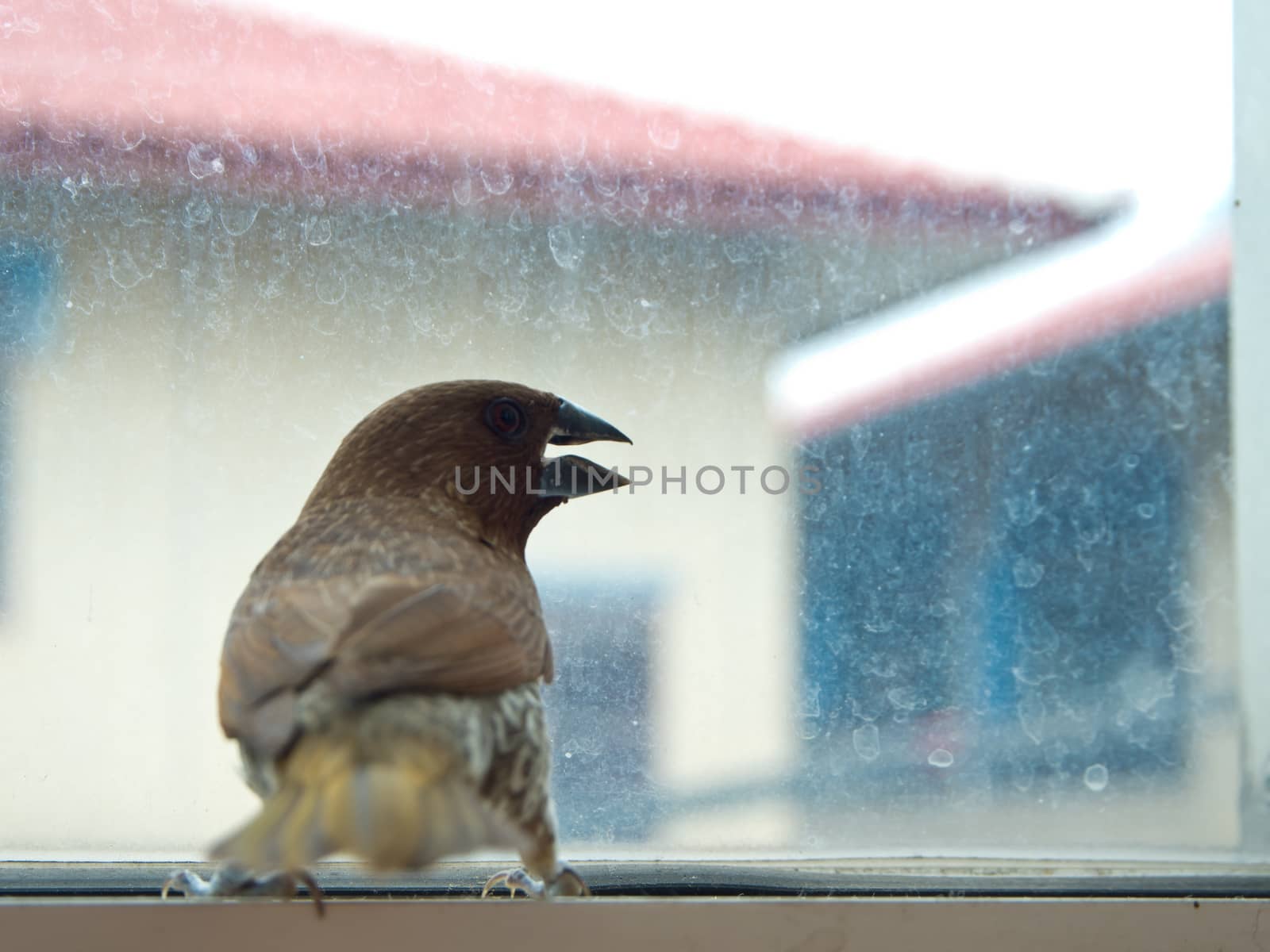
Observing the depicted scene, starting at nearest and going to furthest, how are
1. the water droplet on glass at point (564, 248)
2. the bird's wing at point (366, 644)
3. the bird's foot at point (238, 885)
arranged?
the bird's wing at point (366, 644), the bird's foot at point (238, 885), the water droplet on glass at point (564, 248)

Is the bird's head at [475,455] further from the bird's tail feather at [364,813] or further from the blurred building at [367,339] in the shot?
the bird's tail feather at [364,813]

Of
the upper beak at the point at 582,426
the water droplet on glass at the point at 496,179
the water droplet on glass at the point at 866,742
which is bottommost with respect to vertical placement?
the water droplet on glass at the point at 866,742

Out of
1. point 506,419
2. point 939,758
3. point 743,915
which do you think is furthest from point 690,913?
point 506,419

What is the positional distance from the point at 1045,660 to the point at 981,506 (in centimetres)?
26

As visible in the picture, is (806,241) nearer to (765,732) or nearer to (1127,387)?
(1127,387)

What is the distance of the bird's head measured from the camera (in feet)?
5.22

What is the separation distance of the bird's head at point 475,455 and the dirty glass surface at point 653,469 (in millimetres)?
70

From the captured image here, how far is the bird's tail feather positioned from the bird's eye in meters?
0.65

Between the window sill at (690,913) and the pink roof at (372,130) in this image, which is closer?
the window sill at (690,913)

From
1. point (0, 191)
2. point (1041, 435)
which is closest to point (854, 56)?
point (1041, 435)

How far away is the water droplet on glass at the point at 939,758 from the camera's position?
5.15ft

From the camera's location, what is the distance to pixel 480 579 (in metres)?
1.35

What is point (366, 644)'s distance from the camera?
3.67 feet

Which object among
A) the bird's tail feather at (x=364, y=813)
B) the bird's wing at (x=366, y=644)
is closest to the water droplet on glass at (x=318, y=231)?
the bird's wing at (x=366, y=644)
